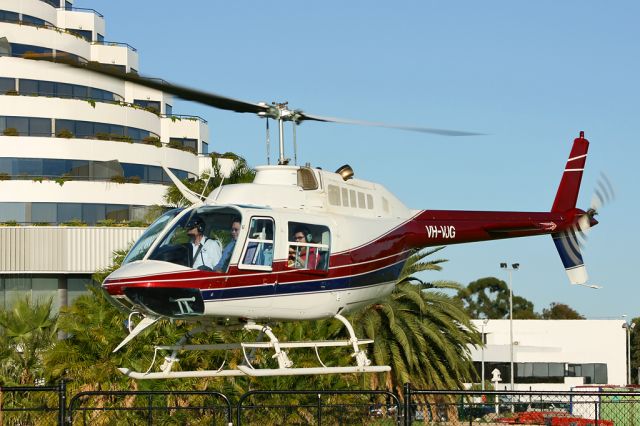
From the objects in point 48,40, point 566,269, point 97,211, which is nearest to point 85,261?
point 97,211

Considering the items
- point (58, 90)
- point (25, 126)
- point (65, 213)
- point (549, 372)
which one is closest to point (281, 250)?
point (65, 213)

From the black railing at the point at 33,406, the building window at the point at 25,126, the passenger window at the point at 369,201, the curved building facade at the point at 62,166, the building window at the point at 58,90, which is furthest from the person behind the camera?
the building window at the point at 58,90

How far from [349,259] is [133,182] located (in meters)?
42.7

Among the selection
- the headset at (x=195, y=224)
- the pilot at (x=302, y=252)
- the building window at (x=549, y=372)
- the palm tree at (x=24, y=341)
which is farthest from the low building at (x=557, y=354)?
the headset at (x=195, y=224)

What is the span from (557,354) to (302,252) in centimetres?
7310

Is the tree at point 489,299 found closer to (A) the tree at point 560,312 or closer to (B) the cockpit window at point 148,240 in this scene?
(A) the tree at point 560,312

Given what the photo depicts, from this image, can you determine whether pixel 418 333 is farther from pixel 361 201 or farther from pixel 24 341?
pixel 361 201

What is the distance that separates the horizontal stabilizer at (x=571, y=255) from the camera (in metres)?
23.2

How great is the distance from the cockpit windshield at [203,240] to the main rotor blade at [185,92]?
73.3 inches

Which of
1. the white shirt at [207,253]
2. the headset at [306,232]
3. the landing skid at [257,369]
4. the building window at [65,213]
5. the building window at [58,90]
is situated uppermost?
the building window at [58,90]

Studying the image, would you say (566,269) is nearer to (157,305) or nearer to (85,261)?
(157,305)

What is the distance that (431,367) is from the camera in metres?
37.5

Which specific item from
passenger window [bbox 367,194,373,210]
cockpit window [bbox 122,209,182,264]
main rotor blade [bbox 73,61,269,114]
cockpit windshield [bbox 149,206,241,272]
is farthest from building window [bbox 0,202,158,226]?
cockpit windshield [bbox 149,206,241,272]

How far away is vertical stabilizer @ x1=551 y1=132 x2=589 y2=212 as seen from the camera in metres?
23.3
